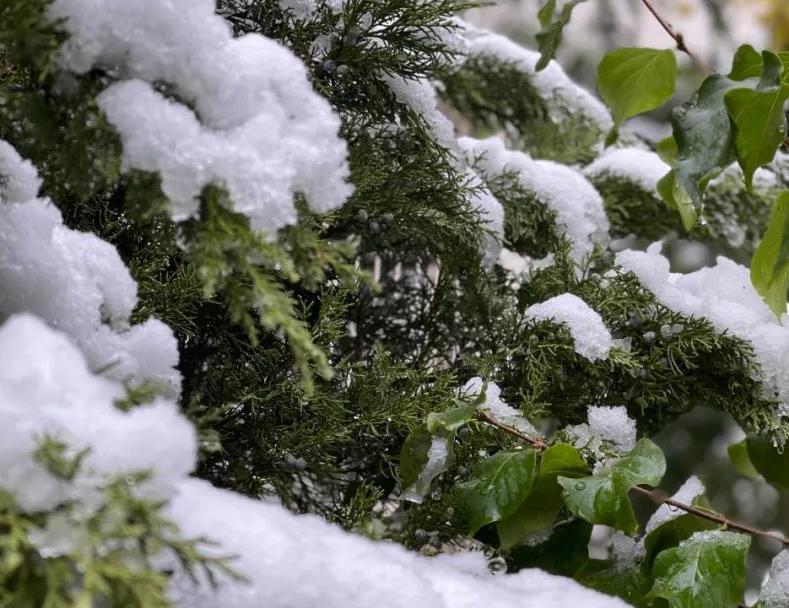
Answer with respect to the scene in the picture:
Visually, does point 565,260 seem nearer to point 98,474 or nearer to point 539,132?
point 539,132

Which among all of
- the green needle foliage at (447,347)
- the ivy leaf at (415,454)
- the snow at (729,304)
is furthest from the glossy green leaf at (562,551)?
the snow at (729,304)

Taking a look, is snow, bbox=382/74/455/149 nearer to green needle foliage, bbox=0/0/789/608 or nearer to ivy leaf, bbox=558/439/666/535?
green needle foliage, bbox=0/0/789/608

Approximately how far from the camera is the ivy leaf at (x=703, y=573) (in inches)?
23.5

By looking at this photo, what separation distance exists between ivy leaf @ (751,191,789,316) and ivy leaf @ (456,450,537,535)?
0.78ft

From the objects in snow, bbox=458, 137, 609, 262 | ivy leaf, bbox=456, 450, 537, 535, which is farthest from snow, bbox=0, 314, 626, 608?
snow, bbox=458, 137, 609, 262

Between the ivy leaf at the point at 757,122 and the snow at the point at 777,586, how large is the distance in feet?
0.96

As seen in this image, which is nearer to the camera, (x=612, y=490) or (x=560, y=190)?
(x=612, y=490)

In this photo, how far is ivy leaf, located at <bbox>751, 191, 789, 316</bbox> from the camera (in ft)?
2.22

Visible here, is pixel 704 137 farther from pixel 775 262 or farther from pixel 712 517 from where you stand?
pixel 712 517

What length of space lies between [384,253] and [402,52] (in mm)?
225

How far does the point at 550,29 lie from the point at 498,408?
1.20ft

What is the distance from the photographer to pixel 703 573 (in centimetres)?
60

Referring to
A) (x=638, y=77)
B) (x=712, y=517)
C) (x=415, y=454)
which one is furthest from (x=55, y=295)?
(x=638, y=77)

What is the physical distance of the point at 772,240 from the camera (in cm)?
69
